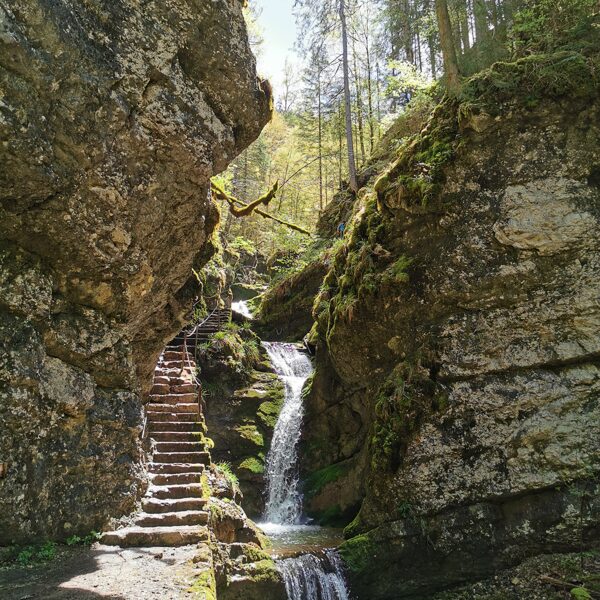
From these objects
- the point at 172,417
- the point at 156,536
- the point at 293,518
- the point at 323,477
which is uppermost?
the point at 172,417

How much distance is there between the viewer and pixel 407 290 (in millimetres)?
8172

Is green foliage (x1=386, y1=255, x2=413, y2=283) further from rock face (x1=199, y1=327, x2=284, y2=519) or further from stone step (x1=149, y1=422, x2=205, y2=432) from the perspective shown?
rock face (x1=199, y1=327, x2=284, y2=519)

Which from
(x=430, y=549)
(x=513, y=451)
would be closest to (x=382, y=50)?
(x=513, y=451)

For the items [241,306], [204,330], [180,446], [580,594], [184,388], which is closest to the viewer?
[580,594]

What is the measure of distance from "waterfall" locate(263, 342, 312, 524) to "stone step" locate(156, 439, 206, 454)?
384 centimetres

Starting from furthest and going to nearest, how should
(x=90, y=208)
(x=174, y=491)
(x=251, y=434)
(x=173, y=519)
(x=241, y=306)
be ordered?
(x=241, y=306) → (x=251, y=434) → (x=174, y=491) → (x=173, y=519) → (x=90, y=208)

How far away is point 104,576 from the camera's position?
13.8 feet

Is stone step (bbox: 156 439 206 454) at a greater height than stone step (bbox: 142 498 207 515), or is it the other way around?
stone step (bbox: 156 439 206 454)

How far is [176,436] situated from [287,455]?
4.40m

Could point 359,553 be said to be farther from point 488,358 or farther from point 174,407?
point 174,407

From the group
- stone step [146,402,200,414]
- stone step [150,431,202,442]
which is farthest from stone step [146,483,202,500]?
stone step [146,402,200,414]

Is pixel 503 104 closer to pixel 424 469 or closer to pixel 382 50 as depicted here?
pixel 424 469

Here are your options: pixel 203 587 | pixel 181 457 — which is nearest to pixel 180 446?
pixel 181 457

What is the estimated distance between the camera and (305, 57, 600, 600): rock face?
6688 mm
